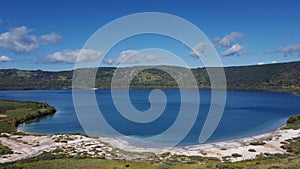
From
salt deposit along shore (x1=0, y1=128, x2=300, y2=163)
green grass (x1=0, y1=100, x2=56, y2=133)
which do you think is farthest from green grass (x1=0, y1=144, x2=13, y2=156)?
green grass (x1=0, y1=100, x2=56, y2=133)

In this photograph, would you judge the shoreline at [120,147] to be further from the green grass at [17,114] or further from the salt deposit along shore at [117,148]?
the green grass at [17,114]

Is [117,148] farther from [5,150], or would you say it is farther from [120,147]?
[5,150]

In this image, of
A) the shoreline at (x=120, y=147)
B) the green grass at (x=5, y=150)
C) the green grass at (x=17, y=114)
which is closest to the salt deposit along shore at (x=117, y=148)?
the shoreline at (x=120, y=147)

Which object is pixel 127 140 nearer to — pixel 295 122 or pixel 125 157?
pixel 125 157

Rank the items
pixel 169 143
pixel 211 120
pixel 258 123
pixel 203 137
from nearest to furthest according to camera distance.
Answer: pixel 169 143, pixel 203 137, pixel 258 123, pixel 211 120

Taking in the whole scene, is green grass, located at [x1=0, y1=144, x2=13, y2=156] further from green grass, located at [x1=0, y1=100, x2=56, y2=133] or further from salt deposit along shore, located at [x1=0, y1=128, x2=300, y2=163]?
green grass, located at [x1=0, y1=100, x2=56, y2=133]

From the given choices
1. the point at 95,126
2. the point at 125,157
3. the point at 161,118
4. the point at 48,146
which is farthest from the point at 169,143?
the point at 161,118
